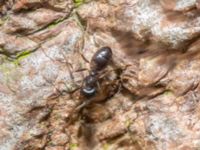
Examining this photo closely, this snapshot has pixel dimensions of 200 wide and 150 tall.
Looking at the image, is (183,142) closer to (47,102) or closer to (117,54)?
(117,54)

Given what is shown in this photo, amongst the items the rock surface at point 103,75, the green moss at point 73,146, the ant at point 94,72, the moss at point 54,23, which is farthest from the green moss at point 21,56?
the green moss at point 73,146

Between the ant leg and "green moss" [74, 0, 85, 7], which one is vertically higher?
"green moss" [74, 0, 85, 7]

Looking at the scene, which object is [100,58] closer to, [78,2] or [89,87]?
[89,87]

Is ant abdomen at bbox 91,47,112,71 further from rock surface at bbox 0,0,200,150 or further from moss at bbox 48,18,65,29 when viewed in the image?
moss at bbox 48,18,65,29

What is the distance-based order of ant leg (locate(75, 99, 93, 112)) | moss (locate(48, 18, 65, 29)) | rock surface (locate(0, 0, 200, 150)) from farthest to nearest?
moss (locate(48, 18, 65, 29))
ant leg (locate(75, 99, 93, 112))
rock surface (locate(0, 0, 200, 150))

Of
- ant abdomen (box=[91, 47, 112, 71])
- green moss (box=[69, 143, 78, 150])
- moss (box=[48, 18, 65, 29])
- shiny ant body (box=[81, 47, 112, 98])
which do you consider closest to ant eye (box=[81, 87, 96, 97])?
shiny ant body (box=[81, 47, 112, 98])

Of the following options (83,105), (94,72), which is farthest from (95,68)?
(83,105)

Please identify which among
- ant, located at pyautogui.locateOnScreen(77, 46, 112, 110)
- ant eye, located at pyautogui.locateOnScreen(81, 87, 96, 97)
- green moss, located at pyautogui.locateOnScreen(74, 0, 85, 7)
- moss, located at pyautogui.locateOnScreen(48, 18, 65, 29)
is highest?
green moss, located at pyautogui.locateOnScreen(74, 0, 85, 7)
